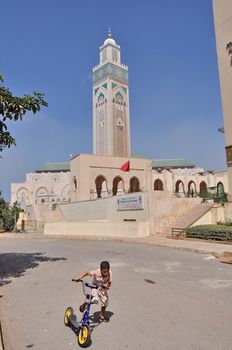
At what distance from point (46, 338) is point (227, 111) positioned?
2126cm

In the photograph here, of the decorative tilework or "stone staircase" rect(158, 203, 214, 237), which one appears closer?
"stone staircase" rect(158, 203, 214, 237)

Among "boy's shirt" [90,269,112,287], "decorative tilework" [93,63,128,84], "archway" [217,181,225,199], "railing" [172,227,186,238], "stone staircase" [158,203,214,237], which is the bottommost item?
"boy's shirt" [90,269,112,287]

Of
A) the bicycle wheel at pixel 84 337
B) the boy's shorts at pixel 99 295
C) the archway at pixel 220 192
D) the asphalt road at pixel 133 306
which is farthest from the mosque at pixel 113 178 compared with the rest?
the bicycle wheel at pixel 84 337

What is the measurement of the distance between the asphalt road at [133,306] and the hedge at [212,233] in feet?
16.1

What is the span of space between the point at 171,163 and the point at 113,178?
2760 inches

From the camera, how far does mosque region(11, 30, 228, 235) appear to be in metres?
23.0

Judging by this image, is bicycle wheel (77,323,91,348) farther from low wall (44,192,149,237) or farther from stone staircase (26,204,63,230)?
stone staircase (26,204,63,230)

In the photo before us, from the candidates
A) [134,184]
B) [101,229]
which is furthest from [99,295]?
[134,184]

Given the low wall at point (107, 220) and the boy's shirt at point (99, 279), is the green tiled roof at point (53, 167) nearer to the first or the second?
the low wall at point (107, 220)

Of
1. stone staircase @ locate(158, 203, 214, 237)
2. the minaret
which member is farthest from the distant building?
stone staircase @ locate(158, 203, 214, 237)

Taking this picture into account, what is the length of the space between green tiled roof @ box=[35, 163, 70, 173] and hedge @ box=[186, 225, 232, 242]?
86.7 meters

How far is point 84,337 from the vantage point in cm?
407

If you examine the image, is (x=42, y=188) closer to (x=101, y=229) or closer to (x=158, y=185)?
(x=158, y=185)

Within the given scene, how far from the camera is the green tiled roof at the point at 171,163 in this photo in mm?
101375
